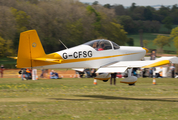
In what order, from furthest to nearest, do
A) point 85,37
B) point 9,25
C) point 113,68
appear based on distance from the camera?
point 85,37 < point 9,25 < point 113,68

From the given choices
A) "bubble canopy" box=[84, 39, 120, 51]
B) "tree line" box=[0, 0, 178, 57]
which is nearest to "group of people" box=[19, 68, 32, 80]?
"bubble canopy" box=[84, 39, 120, 51]

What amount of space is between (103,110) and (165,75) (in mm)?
15933

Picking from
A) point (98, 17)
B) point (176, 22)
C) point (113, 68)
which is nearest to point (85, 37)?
point (98, 17)

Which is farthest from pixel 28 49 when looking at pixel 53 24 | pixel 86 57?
pixel 53 24

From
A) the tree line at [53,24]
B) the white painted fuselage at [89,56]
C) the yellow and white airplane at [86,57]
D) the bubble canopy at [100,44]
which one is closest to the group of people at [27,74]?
the yellow and white airplane at [86,57]

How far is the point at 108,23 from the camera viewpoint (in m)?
79.6

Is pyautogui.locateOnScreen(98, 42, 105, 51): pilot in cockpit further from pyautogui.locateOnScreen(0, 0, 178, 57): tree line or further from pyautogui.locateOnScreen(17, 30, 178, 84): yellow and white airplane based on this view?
pyautogui.locateOnScreen(0, 0, 178, 57): tree line

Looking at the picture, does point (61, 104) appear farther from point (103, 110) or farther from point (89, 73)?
point (89, 73)

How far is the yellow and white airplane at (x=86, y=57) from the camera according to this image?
34.1 ft

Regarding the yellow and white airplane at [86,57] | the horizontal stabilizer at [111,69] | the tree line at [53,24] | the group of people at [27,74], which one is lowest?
the group of people at [27,74]

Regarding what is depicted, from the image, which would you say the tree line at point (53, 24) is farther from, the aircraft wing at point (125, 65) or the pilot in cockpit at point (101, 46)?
the aircraft wing at point (125, 65)

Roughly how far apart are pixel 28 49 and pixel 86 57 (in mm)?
2711

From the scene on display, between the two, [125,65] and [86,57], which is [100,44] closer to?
[86,57]

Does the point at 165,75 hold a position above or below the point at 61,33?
below
